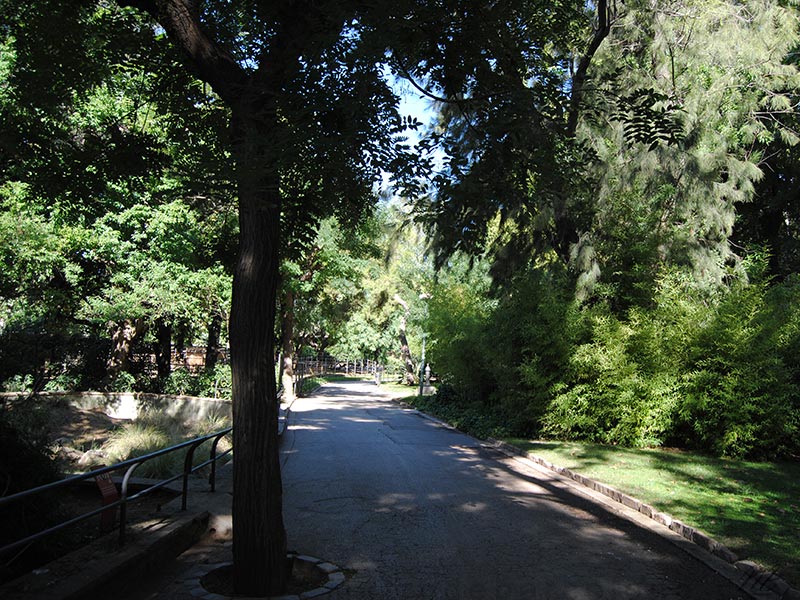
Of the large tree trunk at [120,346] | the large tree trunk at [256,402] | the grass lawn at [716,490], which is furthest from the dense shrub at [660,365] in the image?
the large tree trunk at [120,346]

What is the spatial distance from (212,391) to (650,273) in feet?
51.9

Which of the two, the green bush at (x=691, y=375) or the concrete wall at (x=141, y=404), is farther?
the concrete wall at (x=141, y=404)

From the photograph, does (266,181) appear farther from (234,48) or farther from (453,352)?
(453,352)

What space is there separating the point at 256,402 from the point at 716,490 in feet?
26.7

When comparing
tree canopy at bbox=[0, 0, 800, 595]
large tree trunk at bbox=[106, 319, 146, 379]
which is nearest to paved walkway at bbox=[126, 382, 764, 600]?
tree canopy at bbox=[0, 0, 800, 595]

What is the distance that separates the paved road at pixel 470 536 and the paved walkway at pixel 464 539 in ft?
0.06

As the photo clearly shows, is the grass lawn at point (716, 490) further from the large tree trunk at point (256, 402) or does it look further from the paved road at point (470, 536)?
the large tree trunk at point (256, 402)

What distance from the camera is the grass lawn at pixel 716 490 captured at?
7055 millimetres

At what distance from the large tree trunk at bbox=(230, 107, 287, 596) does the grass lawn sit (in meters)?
4.80

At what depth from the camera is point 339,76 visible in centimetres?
607

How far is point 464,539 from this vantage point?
24.5 feet

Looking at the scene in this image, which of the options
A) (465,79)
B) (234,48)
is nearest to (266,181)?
(234,48)

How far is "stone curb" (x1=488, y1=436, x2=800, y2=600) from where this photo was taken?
5.80 metres

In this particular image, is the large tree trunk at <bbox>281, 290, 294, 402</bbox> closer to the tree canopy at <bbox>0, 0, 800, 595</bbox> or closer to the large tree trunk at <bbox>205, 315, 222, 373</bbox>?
the tree canopy at <bbox>0, 0, 800, 595</bbox>
